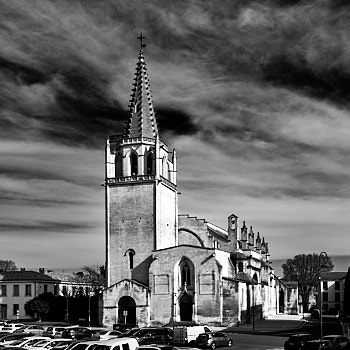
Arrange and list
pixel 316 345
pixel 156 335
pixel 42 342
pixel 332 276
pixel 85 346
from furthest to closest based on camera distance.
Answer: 1. pixel 332 276
2. pixel 156 335
3. pixel 42 342
4. pixel 316 345
5. pixel 85 346

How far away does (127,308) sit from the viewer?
7219 centimetres

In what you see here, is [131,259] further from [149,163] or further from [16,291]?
[16,291]

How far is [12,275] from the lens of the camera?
311ft

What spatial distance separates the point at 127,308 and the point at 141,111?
23.3m

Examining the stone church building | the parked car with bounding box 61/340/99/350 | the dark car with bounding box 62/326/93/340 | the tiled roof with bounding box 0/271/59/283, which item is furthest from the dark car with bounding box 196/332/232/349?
the tiled roof with bounding box 0/271/59/283

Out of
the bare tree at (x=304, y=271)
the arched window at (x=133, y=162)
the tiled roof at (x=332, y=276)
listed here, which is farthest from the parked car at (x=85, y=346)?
the bare tree at (x=304, y=271)

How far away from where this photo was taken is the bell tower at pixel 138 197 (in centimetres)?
7400

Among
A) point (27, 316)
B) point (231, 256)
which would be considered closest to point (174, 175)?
point (231, 256)

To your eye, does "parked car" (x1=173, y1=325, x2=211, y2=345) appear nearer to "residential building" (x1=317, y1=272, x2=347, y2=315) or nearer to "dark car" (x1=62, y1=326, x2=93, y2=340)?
"dark car" (x1=62, y1=326, x2=93, y2=340)

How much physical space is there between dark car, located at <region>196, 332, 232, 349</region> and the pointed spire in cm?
3463

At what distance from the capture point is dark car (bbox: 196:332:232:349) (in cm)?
4578

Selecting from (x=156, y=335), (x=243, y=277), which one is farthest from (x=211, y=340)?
(x=243, y=277)

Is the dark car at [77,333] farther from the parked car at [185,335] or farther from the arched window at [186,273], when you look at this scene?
the arched window at [186,273]

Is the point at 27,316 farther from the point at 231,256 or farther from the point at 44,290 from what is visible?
the point at 231,256
